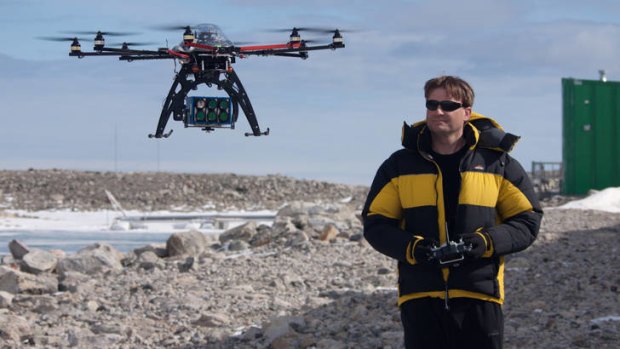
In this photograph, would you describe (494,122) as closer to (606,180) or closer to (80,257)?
(80,257)

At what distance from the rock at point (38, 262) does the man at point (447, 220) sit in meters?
12.5

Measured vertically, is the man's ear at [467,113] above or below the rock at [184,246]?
above

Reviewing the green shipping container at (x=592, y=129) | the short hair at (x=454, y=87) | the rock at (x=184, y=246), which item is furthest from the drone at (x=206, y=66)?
the green shipping container at (x=592, y=129)

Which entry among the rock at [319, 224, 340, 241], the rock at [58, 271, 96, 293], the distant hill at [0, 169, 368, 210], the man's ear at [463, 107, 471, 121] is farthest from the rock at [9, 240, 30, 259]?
the distant hill at [0, 169, 368, 210]

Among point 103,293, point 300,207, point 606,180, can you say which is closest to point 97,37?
point 103,293

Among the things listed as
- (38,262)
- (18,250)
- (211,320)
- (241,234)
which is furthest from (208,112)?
(241,234)

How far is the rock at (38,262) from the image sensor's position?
643 inches

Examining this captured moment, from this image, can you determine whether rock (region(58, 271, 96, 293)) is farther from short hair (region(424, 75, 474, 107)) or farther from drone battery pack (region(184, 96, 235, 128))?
short hair (region(424, 75, 474, 107))

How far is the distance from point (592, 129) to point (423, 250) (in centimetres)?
2382

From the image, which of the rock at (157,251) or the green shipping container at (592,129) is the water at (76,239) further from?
the green shipping container at (592,129)

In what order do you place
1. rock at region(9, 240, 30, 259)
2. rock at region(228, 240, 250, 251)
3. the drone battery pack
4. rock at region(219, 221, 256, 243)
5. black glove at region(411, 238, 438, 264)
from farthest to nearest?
rock at region(219, 221, 256, 243)
rock at region(9, 240, 30, 259)
rock at region(228, 240, 250, 251)
the drone battery pack
black glove at region(411, 238, 438, 264)

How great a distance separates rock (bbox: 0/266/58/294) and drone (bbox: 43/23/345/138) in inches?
320

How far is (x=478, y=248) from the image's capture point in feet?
14.4

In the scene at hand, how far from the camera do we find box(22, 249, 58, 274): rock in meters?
16.3
